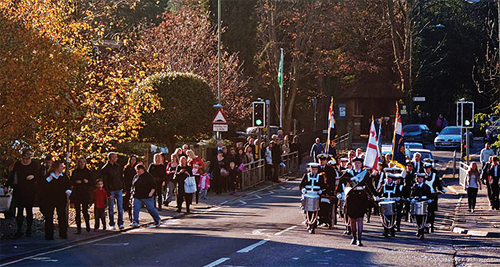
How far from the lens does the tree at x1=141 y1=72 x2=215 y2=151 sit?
37.3 meters

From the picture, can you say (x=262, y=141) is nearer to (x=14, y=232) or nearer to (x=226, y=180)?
(x=226, y=180)

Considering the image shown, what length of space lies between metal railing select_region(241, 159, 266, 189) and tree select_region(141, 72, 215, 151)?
3378 mm

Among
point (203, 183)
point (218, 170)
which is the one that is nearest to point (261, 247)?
point (203, 183)

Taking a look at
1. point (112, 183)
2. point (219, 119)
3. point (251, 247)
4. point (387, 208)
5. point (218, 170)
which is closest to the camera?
point (251, 247)

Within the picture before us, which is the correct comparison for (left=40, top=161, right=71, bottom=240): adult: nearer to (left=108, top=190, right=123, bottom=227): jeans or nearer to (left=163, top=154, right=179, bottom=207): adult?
(left=108, top=190, right=123, bottom=227): jeans

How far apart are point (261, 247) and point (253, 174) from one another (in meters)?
17.8

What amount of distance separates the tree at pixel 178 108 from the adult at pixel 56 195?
1718 centimetres

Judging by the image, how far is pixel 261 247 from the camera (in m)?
17.8

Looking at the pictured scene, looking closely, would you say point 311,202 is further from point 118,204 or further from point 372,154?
point 118,204

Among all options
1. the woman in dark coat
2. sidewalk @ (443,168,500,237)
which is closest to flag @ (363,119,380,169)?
sidewalk @ (443,168,500,237)

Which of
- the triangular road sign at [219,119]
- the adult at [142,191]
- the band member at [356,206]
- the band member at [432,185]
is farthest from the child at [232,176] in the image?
the band member at [356,206]

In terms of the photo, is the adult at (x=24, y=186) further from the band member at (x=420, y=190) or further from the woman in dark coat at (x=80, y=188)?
the band member at (x=420, y=190)

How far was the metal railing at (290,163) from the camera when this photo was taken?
40.8 metres

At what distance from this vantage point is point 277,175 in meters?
37.7
